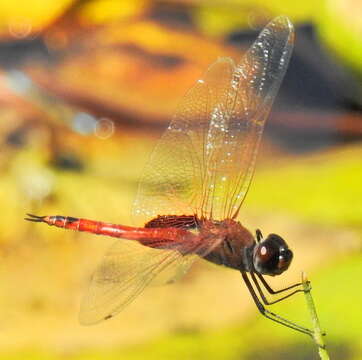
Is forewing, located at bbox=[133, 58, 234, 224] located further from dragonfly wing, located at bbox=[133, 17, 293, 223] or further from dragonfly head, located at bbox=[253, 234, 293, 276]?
dragonfly head, located at bbox=[253, 234, 293, 276]

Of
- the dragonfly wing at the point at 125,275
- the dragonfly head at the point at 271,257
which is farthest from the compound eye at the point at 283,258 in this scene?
the dragonfly wing at the point at 125,275

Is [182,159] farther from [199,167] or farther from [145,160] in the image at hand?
[145,160]

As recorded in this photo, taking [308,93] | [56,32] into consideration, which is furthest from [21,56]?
[308,93]

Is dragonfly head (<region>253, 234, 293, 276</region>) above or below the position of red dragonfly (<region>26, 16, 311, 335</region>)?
below

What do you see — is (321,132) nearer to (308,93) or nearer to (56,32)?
(308,93)

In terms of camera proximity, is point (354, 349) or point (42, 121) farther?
point (42, 121)

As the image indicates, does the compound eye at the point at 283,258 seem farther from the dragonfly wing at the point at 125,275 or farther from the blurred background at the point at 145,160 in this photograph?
the blurred background at the point at 145,160

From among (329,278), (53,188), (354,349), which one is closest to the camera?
(354,349)

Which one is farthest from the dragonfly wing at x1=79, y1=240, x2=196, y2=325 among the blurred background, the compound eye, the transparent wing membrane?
the blurred background
